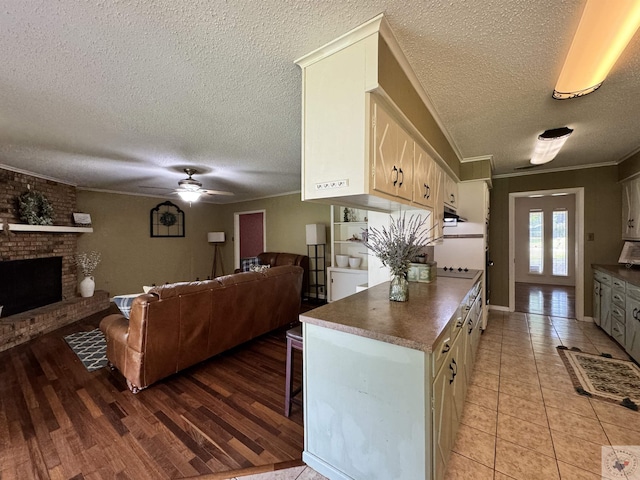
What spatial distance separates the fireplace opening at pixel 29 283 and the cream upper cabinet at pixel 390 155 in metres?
5.21

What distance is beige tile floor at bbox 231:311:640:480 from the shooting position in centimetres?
158

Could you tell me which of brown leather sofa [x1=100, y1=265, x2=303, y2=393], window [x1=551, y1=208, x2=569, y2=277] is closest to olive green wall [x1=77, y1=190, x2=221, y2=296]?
brown leather sofa [x1=100, y1=265, x2=303, y2=393]

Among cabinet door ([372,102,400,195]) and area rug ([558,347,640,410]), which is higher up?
cabinet door ([372,102,400,195])

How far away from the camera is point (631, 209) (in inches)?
136

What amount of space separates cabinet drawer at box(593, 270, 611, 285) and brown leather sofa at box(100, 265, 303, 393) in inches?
166

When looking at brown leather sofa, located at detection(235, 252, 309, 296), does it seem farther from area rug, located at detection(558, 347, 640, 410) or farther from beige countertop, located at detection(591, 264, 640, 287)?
beige countertop, located at detection(591, 264, 640, 287)

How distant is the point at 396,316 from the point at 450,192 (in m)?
2.28

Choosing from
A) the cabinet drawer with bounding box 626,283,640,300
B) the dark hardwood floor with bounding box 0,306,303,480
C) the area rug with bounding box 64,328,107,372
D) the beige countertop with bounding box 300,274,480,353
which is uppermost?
the beige countertop with bounding box 300,274,480,353

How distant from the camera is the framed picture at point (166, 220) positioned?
20.7 feet

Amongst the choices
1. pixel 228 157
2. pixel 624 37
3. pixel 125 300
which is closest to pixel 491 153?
pixel 624 37

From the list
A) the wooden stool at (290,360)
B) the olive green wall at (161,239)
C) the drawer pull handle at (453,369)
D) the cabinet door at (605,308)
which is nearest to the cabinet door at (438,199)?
the drawer pull handle at (453,369)

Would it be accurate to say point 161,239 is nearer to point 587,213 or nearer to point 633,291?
point 633,291

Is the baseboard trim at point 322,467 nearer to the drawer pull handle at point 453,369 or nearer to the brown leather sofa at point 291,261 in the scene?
the drawer pull handle at point 453,369

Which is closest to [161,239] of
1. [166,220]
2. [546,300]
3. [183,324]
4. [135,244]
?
[166,220]
